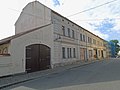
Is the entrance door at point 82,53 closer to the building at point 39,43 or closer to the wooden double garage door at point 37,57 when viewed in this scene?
the building at point 39,43

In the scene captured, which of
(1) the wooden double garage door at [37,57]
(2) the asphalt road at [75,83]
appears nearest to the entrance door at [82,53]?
(1) the wooden double garage door at [37,57]

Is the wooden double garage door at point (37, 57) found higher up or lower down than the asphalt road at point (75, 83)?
higher up

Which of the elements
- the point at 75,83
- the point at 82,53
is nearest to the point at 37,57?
the point at 75,83

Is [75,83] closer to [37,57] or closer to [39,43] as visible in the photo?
[37,57]

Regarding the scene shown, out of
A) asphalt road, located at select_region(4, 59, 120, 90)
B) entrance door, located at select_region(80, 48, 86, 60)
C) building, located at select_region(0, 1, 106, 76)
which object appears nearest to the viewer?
asphalt road, located at select_region(4, 59, 120, 90)

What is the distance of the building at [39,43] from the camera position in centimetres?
1617

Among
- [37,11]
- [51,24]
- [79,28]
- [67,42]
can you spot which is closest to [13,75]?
[51,24]

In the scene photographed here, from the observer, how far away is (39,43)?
1994 centimetres

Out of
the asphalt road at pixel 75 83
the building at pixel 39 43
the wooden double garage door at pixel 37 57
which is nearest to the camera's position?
the asphalt road at pixel 75 83

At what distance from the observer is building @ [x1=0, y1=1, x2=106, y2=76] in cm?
1617

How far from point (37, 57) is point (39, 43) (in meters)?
1.53

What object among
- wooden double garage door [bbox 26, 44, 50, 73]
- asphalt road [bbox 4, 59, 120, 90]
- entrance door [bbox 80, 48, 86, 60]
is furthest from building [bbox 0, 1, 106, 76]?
asphalt road [bbox 4, 59, 120, 90]

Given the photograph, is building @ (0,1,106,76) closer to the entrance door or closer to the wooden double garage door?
the wooden double garage door

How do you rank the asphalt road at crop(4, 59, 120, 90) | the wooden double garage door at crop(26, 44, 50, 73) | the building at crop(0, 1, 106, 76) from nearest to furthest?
1. the asphalt road at crop(4, 59, 120, 90)
2. the building at crop(0, 1, 106, 76)
3. the wooden double garage door at crop(26, 44, 50, 73)
